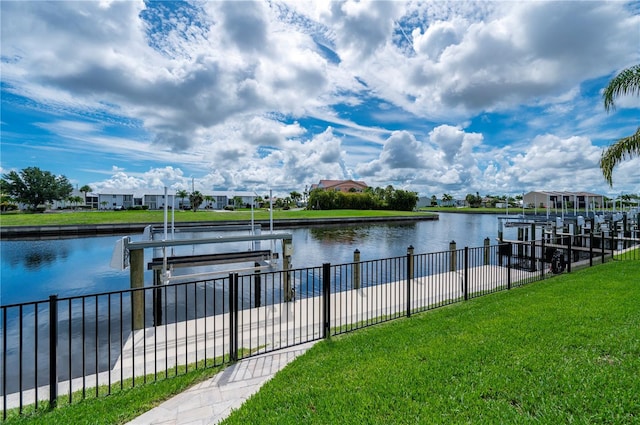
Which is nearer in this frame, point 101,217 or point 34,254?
point 34,254

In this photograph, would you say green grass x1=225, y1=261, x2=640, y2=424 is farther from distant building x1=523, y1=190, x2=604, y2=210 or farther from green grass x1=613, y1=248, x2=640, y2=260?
distant building x1=523, y1=190, x2=604, y2=210

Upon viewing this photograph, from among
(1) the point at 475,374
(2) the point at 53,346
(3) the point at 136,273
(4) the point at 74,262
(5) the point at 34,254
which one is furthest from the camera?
(5) the point at 34,254

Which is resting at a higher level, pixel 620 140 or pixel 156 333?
pixel 620 140

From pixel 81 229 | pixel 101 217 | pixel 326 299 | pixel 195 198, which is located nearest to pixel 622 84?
pixel 326 299

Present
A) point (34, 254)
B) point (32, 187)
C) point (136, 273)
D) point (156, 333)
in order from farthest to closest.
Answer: point (32, 187), point (34, 254), point (136, 273), point (156, 333)

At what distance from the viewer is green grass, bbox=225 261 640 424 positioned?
279 cm

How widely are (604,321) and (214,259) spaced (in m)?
8.27

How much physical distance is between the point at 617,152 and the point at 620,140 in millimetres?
438

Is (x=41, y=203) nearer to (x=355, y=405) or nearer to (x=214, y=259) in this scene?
(x=214, y=259)

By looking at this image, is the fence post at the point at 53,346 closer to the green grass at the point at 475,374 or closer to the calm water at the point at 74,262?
the green grass at the point at 475,374

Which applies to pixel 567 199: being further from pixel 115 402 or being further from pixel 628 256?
pixel 115 402

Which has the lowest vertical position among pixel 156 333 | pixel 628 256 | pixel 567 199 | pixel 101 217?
pixel 156 333

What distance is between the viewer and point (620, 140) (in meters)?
11.4

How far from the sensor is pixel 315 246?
77.4ft
